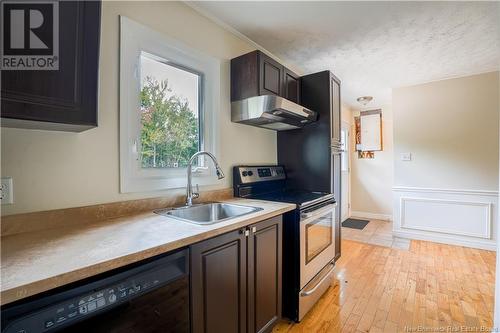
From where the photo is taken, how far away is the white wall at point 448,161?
3.07 metres

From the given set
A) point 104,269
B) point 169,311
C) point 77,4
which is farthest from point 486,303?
point 77,4

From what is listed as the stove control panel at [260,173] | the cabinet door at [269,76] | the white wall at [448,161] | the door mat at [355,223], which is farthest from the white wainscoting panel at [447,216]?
the cabinet door at [269,76]

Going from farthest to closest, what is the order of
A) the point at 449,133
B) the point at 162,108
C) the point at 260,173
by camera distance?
the point at 449,133 < the point at 260,173 < the point at 162,108

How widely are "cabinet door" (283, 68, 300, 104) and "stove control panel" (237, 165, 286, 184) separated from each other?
74 centimetres

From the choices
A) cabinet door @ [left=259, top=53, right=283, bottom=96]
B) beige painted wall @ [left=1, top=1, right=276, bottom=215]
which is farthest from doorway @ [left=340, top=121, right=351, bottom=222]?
beige painted wall @ [left=1, top=1, right=276, bottom=215]

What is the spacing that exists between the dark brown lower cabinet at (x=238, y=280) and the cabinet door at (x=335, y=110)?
131cm

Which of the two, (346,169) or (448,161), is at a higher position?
(448,161)

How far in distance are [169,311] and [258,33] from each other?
2.24m

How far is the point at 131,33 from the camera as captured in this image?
1408 mm

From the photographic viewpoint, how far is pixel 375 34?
2.15m

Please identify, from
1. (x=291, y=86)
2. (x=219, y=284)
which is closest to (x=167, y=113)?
(x=219, y=284)

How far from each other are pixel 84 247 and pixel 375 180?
506 centimetres

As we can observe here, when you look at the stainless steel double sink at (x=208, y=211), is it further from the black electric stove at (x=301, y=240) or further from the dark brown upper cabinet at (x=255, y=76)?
the dark brown upper cabinet at (x=255, y=76)

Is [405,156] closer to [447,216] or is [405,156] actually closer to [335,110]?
[447,216]
